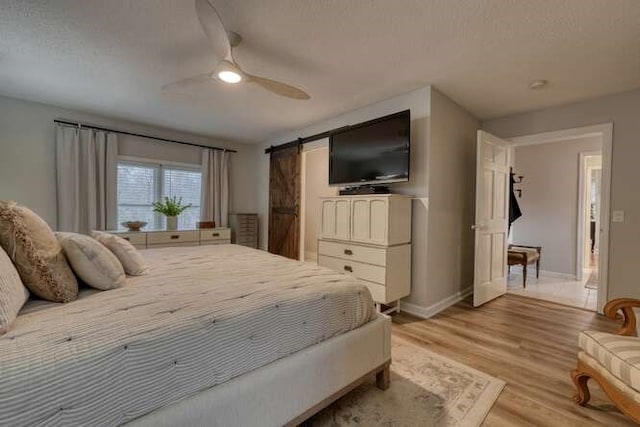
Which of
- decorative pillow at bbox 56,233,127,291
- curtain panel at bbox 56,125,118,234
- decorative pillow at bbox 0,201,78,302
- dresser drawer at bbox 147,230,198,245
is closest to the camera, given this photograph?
decorative pillow at bbox 0,201,78,302

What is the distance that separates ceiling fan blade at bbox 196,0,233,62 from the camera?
145 centimetres

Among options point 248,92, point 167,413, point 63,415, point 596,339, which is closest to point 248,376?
point 167,413

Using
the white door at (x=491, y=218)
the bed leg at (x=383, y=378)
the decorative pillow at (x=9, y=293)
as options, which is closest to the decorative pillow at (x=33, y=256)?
the decorative pillow at (x=9, y=293)

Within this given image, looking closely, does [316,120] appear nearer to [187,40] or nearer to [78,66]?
[187,40]

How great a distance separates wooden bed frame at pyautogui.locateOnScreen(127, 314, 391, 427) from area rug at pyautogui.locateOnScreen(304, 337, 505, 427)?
0.14m

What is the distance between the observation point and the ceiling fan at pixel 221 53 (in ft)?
4.91

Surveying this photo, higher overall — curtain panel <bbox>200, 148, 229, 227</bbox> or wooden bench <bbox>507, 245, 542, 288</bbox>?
curtain panel <bbox>200, 148, 229, 227</bbox>

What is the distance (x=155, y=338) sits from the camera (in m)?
0.97

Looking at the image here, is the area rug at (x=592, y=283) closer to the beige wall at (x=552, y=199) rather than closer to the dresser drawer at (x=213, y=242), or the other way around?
the beige wall at (x=552, y=199)

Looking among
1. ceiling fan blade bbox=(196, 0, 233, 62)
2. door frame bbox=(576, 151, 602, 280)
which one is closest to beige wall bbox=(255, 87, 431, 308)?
ceiling fan blade bbox=(196, 0, 233, 62)

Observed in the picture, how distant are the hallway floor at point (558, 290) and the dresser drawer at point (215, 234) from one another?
4.36m

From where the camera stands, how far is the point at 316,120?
4078mm

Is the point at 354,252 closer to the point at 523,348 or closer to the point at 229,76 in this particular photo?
the point at 523,348

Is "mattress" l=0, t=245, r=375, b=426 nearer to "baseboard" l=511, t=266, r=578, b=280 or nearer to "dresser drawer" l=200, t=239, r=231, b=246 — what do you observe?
"dresser drawer" l=200, t=239, r=231, b=246
